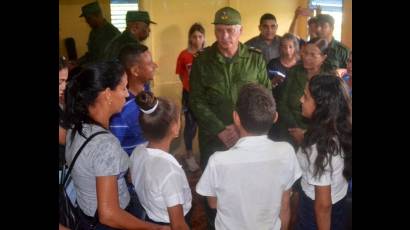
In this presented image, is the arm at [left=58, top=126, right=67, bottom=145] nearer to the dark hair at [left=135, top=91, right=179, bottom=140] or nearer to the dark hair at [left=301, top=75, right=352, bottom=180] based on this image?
the dark hair at [left=135, top=91, right=179, bottom=140]

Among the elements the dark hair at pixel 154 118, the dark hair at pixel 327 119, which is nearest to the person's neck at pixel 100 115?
the dark hair at pixel 154 118

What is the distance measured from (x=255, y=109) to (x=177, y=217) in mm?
509

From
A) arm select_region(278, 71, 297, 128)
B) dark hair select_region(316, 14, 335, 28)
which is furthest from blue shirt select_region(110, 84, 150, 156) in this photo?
dark hair select_region(316, 14, 335, 28)

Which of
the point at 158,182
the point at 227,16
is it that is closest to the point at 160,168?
the point at 158,182

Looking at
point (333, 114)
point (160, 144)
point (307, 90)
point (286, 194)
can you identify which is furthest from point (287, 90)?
point (160, 144)

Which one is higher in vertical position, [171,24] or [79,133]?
[171,24]

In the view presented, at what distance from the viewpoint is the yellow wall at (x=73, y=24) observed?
192 centimetres

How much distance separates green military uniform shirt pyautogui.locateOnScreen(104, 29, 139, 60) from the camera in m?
1.89

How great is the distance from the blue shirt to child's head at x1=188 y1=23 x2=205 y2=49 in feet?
0.84

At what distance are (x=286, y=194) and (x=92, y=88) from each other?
2.86 ft

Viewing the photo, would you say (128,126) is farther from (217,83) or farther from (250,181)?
(250,181)

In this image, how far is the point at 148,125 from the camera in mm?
1852

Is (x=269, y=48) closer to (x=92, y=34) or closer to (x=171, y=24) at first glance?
(x=171, y=24)

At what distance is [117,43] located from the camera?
6.27ft
